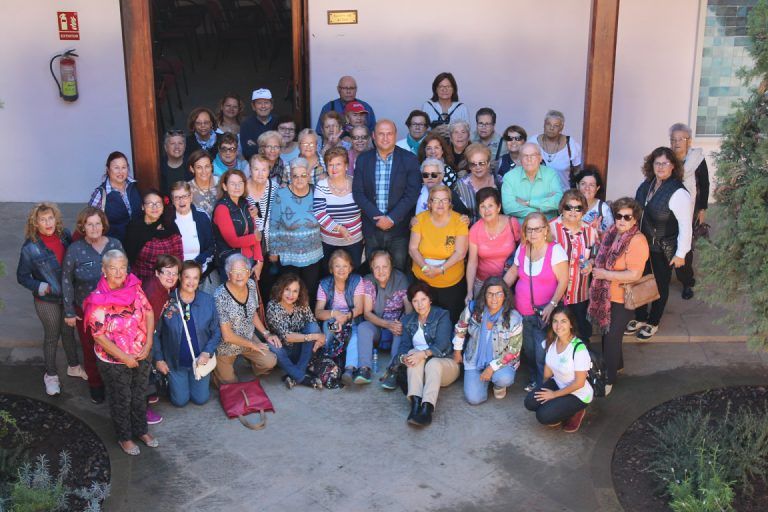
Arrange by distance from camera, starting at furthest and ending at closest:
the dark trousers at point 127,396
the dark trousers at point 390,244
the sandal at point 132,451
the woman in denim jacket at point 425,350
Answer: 1. the dark trousers at point 390,244
2. the woman in denim jacket at point 425,350
3. the sandal at point 132,451
4. the dark trousers at point 127,396

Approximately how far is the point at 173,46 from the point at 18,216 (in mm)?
6308

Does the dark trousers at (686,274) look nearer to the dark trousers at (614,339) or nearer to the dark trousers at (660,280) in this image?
the dark trousers at (660,280)

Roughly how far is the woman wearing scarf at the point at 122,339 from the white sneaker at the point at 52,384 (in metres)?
0.90

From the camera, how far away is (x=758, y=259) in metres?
5.40

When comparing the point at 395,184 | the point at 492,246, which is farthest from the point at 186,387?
the point at 492,246

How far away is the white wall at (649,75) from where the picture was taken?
9750 mm

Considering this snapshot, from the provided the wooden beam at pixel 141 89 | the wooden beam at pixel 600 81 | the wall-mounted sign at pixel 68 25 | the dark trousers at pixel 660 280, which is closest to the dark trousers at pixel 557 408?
the dark trousers at pixel 660 280

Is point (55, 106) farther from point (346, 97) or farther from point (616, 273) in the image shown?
point (616, 273)

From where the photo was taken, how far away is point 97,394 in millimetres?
6629

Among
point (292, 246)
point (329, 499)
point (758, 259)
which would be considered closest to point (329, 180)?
point (292, 246)

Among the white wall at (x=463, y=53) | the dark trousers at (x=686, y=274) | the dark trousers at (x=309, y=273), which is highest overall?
the white wall at (x=463, y=53)

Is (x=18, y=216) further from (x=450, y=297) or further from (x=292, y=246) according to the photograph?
(x=450, y=297)

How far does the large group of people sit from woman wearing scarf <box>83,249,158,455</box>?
2cm

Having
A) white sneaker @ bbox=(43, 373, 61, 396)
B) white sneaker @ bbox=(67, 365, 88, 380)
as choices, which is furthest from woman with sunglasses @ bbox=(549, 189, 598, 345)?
white sneaker @ bbox=(43, 373, 61, 396)
